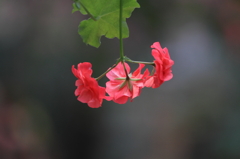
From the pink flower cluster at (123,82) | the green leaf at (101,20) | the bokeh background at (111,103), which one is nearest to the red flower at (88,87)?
the pink flower cluster at (123,82)

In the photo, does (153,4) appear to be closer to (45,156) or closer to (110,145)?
(110,145)

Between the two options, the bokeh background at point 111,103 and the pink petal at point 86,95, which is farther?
the bokeh background at point 111,103

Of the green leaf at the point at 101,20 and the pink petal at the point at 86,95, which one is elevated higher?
the green leaf at the point at 101,20

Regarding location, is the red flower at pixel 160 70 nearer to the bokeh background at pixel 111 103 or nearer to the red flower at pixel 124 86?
the red flower at pixel 124 86

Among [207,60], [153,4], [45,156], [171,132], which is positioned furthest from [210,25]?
[45,156]

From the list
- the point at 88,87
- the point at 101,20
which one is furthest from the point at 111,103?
the point at 88,87

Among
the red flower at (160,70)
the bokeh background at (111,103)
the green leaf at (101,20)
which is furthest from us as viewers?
the bokeh background at (111,103)

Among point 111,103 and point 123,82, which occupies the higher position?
point 111,103

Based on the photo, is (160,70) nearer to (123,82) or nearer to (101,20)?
(123,82)
